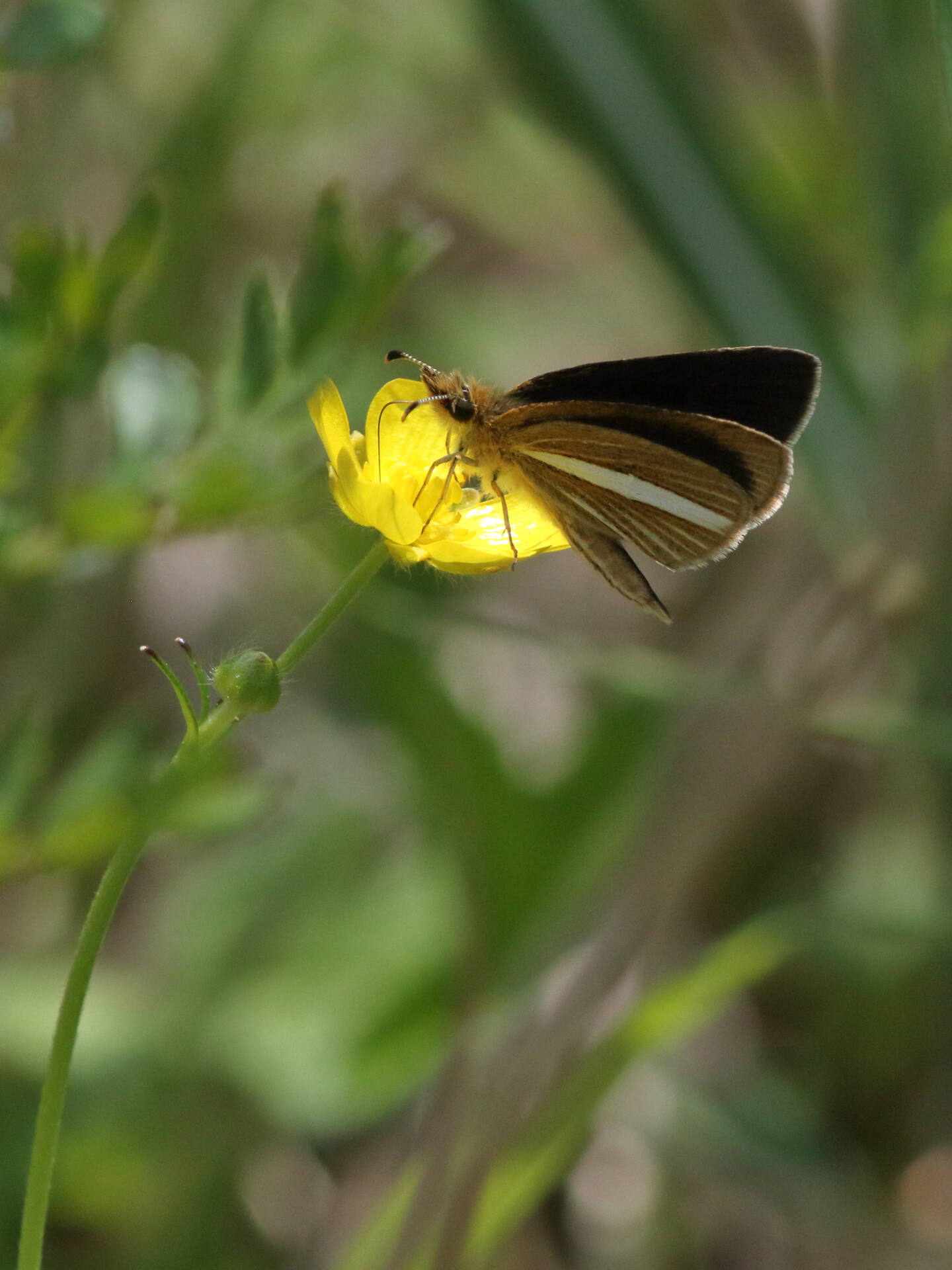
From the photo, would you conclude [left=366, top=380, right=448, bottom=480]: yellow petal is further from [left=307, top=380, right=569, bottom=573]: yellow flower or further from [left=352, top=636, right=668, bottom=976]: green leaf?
[left=352, top=636, right=668, bottom=976]: green leaf

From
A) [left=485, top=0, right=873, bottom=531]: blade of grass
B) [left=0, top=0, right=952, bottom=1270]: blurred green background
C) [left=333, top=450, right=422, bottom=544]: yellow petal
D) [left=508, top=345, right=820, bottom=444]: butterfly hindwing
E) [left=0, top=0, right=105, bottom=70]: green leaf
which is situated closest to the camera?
[left=333, top=450, right=422, bottom=544]: yellow petal

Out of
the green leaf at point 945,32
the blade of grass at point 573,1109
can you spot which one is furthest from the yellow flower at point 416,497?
the blade of grass at point 573,1109

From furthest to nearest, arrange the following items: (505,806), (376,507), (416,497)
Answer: (505,806) < (416,497) < (376,507)

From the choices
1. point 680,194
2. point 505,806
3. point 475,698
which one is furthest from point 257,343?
point 475,698

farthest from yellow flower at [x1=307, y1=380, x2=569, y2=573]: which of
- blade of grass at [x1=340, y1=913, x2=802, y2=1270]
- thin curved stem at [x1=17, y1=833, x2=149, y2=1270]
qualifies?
blade of grass at [x1=340, y1=913, x2=802, y2=1270]

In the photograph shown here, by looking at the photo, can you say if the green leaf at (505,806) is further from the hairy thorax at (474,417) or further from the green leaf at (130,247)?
the green leaf at (130,247)

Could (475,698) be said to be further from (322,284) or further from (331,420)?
(331,420)
